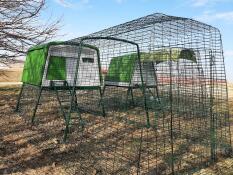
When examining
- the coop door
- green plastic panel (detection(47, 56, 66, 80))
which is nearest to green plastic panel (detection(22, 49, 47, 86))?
green plastic panel (detection(47, 56, 66, 80))

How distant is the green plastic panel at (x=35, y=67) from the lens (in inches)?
314

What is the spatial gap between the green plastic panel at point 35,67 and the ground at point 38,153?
1.16 metres

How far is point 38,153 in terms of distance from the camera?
5996mm

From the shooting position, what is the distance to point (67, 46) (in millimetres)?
8117

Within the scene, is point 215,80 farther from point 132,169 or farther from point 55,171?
point 55,171

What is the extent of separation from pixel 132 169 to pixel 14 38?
7636mm

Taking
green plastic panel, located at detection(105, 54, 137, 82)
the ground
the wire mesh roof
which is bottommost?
the ground

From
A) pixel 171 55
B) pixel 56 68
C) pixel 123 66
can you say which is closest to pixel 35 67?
pixel 56 68

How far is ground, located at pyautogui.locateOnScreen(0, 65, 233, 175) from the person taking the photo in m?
5.27

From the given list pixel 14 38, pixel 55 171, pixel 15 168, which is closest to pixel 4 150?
pixel 15 168

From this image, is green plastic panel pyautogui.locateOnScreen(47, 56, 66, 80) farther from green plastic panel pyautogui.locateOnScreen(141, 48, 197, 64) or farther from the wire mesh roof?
green plastic panel pyautogui.locateOnScreen(141, 48, 197, 64)

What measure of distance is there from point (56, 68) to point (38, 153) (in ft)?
8.77

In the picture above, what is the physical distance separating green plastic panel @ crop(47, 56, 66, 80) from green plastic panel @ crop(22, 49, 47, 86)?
7.9 inches

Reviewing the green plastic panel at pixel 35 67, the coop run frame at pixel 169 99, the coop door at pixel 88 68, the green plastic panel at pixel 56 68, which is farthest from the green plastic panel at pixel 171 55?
the green plastic panel at pixel 35 67
